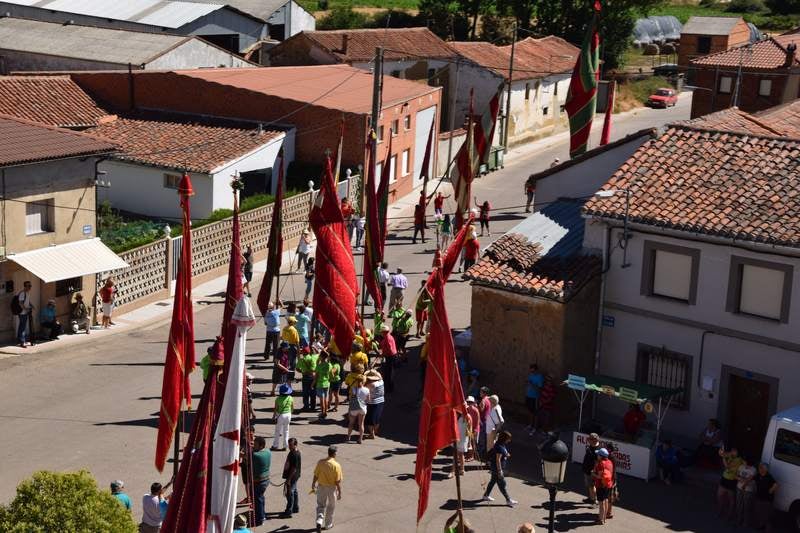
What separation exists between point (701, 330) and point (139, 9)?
47.6m

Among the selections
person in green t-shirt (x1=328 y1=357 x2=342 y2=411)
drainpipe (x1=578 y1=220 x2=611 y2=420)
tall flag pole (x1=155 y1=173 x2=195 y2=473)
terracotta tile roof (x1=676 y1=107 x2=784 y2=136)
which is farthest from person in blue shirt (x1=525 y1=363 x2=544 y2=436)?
tall flag pole (x1=155 y1=173 x2=195 y2=473)

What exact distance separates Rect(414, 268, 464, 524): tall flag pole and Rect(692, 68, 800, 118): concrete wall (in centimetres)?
3852

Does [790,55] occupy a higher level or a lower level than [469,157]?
higher

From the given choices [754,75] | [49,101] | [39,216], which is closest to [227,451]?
[39,216]

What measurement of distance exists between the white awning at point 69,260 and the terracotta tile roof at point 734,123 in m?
14.5

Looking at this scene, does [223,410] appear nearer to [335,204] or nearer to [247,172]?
[335,204]

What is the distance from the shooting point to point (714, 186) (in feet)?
84.6

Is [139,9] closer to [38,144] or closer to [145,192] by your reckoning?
[145,192]

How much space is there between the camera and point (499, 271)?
2675cm

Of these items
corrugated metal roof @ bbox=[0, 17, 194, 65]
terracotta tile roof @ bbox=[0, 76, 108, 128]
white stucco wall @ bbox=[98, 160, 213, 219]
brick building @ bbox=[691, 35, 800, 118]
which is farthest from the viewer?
brick building @ bbox=[691, 35, 800, 118]

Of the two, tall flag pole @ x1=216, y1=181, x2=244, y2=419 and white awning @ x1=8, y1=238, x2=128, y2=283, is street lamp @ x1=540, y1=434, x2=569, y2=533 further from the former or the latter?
white awning @ x1=8, y1=238, x2=128, y2=283

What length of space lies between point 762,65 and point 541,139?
13995 millimetres

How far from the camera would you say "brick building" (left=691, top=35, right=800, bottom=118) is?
2147 inches

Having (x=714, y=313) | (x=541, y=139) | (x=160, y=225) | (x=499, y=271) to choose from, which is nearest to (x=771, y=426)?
(x=714, y=313)
